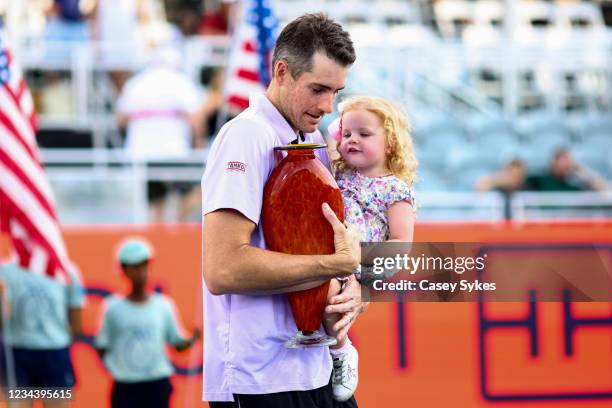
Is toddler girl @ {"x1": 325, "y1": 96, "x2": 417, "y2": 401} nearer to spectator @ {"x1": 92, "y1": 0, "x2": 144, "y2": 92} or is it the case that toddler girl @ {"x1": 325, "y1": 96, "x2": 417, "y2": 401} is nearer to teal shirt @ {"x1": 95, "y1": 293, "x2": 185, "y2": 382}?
teal shirt @ {"x1": 95, "y1": 293, "x2": 185, "y2": 382}

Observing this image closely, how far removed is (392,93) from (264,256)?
28.8 feet

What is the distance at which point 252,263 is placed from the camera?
3.45m

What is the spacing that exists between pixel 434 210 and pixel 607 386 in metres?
3.06

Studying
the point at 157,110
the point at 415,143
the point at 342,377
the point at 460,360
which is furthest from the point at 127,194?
→ the point at 342,377

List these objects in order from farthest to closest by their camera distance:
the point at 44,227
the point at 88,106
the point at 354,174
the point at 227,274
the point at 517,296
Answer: the point at 88,106, the point at 44,227, the point at 517,296, the point at 354,174, the point at 227,274

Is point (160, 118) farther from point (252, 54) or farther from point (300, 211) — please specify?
point (300, 211)

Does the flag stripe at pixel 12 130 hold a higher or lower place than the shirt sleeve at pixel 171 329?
higher

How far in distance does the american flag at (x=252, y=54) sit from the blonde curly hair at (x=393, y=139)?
13.6 ft

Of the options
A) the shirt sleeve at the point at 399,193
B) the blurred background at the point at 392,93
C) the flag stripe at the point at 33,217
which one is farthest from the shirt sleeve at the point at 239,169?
the blurred background at the point at 392,93

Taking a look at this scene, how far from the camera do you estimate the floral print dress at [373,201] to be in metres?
3.91

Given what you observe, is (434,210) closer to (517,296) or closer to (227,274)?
(517,296)

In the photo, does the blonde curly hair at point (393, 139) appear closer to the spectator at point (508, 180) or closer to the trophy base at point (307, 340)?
the trophy base at point (307, 340)

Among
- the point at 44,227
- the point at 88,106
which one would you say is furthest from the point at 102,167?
the point at 44,227

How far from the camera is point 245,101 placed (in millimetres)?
8703
